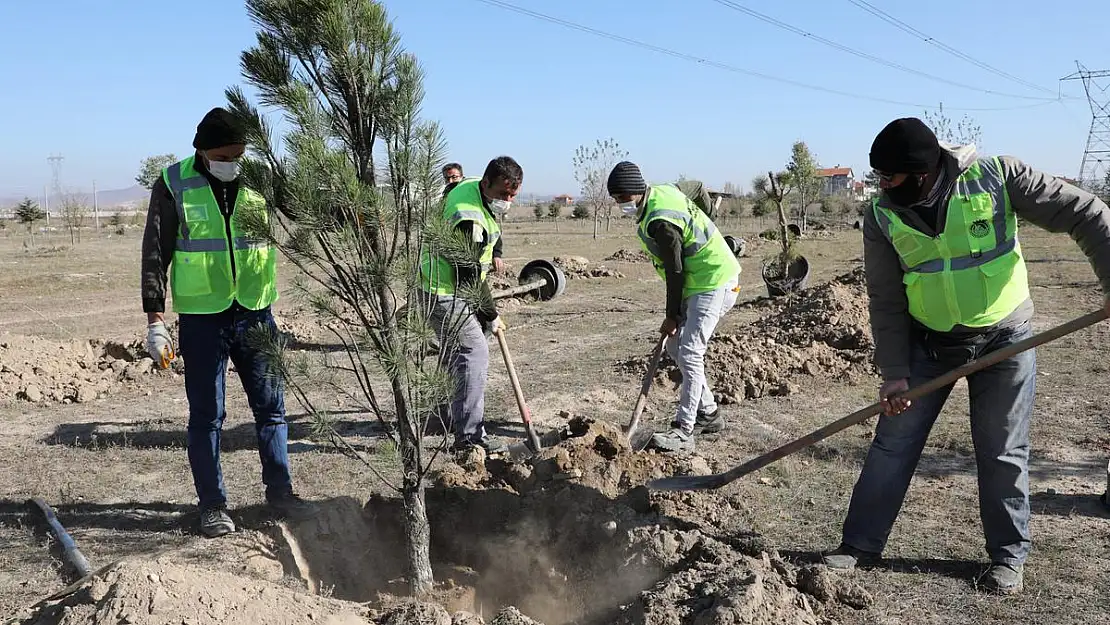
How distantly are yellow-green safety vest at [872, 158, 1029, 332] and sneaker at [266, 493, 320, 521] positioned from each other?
306 cm

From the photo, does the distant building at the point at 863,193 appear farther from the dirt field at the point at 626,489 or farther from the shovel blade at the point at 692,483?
the shovel blade at the point at 692,483

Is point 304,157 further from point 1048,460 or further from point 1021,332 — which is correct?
point 1048,460

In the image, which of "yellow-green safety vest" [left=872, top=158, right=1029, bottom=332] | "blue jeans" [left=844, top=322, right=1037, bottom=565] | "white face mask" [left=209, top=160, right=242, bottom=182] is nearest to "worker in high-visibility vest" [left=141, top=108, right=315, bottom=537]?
"white face mask" [left=209, top=160, right=242, bottom=182]

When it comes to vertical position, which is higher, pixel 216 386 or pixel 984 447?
pixel 216 386

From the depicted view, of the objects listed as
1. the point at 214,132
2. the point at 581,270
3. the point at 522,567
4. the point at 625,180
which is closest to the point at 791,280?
the point at 581,270

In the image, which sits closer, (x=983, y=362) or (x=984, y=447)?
(x=983, y=362)

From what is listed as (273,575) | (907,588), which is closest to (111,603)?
(273,575)

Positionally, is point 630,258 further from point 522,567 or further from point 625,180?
point 522,567

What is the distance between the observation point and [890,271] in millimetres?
3490

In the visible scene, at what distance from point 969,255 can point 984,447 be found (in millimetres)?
843

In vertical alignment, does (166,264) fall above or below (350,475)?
above

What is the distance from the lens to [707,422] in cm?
575

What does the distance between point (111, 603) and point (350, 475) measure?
8.00 ft

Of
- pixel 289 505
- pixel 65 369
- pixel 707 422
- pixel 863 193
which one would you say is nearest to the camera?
pixel 289 505
